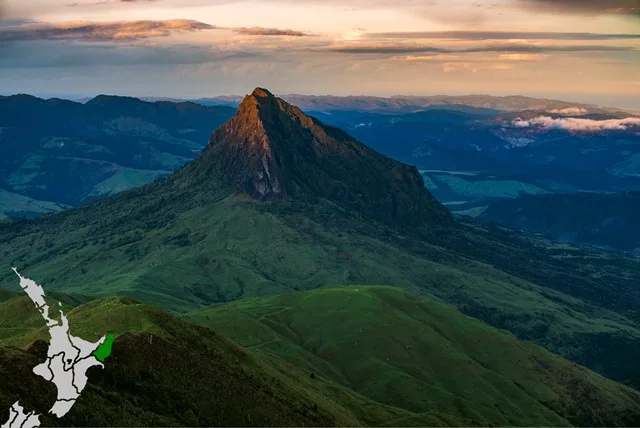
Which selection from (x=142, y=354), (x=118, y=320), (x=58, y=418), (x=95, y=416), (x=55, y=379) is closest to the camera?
(x=55, y=379)

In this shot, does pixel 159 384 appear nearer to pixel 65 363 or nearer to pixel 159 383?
pixel 159 383

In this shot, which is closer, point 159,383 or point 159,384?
point 159,384

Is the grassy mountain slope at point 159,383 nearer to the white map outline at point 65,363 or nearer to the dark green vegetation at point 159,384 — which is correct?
the dark green vegetation at point 159,384

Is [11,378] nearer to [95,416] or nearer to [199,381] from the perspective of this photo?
[95,416]

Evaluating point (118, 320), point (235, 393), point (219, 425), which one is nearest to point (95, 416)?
point (219, 425)

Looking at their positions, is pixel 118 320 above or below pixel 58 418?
below

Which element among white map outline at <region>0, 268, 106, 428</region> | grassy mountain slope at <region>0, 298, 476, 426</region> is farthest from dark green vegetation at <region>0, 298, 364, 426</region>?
white map outline at <region>0, 268, 106, 428</region>

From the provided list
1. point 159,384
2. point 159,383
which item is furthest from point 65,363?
point 159,383

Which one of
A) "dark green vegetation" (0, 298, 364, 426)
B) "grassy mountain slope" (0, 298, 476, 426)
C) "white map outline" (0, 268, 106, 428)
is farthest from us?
"grassy mountain slope" (0, 298, 476, 426)

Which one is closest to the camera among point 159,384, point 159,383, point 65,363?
point 65,363

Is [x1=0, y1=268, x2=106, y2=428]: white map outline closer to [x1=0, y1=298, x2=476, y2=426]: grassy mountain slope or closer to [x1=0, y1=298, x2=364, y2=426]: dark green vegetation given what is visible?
[x1=0, y1=298, x2=364, y2=426]: dark green vegetation

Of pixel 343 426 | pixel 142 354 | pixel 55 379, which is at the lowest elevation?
pixel 343 426
